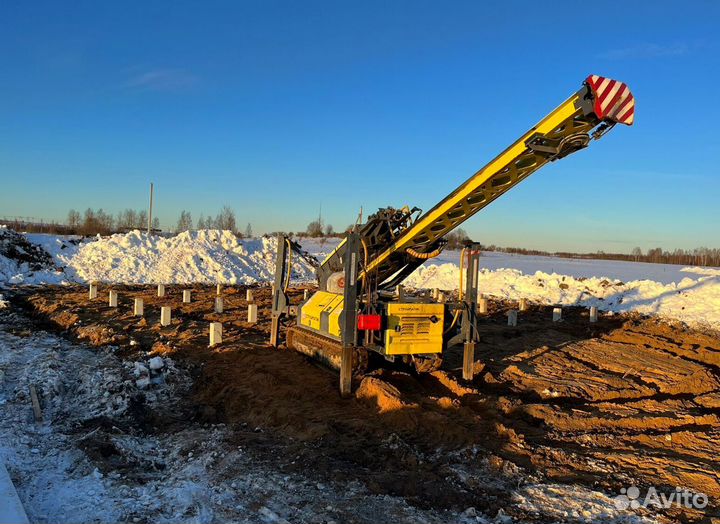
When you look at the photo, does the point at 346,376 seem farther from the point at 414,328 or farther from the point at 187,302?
the point at 187,302

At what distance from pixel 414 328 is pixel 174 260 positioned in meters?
23.9

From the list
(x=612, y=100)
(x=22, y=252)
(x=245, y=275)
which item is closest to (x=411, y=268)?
(x=612, y=100)

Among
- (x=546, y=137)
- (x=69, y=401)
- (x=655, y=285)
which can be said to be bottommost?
(x=69, y=401)

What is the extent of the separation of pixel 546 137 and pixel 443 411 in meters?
3.89

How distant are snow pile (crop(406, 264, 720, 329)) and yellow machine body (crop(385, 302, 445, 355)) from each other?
1432 centimetres

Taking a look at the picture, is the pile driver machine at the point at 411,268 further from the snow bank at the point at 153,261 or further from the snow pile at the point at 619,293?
the snow bank at the point at 153,261

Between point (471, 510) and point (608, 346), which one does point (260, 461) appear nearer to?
point (471, 510)

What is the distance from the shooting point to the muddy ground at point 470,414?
5.52 m

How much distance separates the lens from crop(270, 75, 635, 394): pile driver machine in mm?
6078

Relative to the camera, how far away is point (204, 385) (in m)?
8.54

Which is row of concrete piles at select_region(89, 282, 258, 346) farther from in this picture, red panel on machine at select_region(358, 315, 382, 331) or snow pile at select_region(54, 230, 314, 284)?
snow pile at select_region(54, 230, 314, 284)

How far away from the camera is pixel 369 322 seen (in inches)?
306

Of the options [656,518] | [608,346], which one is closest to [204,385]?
[656,518]

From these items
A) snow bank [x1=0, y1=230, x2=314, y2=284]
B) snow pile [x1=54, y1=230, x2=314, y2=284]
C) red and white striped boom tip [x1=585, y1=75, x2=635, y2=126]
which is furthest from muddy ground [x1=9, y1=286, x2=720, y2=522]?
snow pile [x1=54, y1=230, x2=314, y2=284]
